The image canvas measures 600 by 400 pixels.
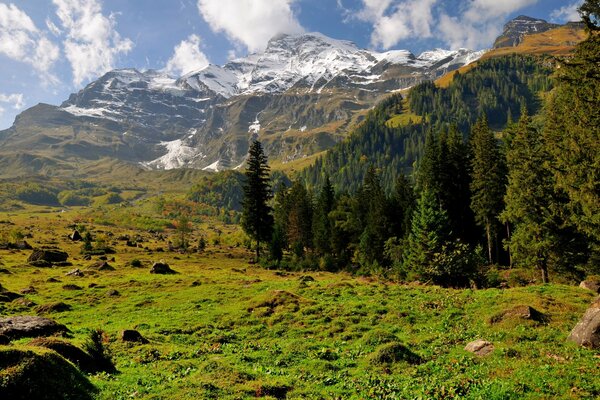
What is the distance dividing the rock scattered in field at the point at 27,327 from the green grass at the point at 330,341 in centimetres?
179

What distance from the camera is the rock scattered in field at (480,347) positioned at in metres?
18.4

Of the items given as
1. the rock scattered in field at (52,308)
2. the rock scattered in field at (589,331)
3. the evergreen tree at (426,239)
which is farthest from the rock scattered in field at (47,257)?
the rock scattered in field at (589,331)

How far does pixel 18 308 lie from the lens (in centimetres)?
3681

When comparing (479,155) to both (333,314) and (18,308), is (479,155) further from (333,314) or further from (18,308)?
(18,308)

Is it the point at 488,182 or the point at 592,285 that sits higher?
the point at 488,182

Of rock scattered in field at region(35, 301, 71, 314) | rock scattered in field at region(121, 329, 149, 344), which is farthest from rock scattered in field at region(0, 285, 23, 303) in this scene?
rock scattered in field at region(121, 329, 149, 344)

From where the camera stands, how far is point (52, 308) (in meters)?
37.0

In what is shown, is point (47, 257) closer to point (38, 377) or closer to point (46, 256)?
point (46, 256)

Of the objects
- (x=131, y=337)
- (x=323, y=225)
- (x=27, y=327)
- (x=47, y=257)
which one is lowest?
(x=131, y=337)

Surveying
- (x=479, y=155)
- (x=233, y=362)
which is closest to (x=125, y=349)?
(x=233, y=362)

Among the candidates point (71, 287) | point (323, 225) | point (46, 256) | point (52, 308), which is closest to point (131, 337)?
point (52, 308)

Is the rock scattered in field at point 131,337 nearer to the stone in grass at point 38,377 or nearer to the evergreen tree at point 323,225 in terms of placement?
the stone in grass at point 38,377

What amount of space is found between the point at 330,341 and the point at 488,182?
4924 cm

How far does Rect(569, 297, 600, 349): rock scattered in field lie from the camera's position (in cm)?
1750
